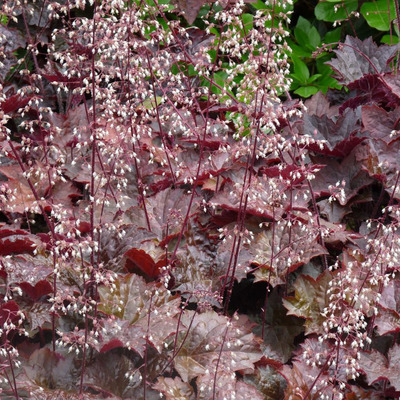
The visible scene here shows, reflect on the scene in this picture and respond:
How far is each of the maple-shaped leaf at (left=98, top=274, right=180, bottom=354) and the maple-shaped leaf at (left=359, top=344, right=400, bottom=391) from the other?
0.77m

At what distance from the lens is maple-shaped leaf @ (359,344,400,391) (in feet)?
7.23

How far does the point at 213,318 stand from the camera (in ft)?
7.83

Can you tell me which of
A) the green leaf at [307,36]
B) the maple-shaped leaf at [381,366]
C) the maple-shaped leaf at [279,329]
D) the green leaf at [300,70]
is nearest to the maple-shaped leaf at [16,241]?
the maple-shaped leaf at [279,329]

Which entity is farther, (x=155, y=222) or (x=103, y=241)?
(x=155, y=222)

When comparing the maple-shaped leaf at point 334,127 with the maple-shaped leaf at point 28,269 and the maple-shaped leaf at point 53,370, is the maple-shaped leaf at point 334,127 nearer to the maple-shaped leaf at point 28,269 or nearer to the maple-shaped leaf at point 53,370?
the maple-shaped leaf at point 28,269

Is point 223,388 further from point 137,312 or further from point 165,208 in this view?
point 165,208

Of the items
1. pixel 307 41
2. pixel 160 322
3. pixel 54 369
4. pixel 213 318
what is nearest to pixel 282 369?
pixel 213 318

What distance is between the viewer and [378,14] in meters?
4.14

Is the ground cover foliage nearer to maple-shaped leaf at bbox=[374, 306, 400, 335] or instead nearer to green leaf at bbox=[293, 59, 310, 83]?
maple-shaped leaf at bbox=[374, 306, 400, 335]

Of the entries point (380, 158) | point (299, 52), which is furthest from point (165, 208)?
point (299, 52)

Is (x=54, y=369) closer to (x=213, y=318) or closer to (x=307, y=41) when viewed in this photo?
(x=213, y=318)

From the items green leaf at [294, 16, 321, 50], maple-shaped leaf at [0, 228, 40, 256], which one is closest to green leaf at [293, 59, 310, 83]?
green leaf at [294, 16, 321, 50]

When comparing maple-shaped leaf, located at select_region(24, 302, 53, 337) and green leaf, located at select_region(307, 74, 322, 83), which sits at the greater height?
green leaf, located at select_region(307, 74, 322, 83)

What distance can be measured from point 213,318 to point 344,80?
76.2 inches
